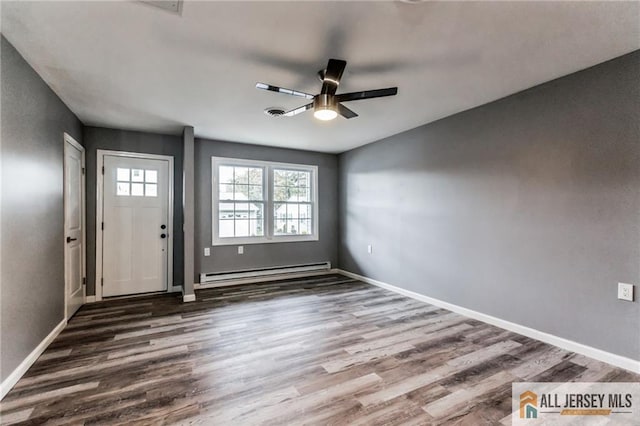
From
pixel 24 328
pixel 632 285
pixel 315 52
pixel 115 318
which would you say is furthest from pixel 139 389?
pixel 632 285

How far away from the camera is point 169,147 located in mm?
4492

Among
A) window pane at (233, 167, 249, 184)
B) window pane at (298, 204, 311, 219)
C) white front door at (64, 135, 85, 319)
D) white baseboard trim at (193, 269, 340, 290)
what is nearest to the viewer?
white front door at (64, 135, 85, 319)

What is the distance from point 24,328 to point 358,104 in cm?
350

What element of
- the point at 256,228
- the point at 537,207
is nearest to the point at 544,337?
the point at 537,207

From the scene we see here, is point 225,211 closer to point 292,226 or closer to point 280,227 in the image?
point 280,227

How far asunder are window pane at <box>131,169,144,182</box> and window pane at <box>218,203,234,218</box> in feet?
3.89

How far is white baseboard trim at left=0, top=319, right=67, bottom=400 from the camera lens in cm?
192

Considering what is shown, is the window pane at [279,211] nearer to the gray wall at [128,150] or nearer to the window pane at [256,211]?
the window pane at [256,211]

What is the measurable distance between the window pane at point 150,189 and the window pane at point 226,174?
3.19 ft

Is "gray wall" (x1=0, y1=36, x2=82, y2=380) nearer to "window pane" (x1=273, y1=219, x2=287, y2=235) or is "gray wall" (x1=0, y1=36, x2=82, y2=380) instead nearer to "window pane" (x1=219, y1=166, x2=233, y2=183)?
"window pane" (x1=219, y1=166, x2=233, y2=183)

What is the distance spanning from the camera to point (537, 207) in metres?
2.77

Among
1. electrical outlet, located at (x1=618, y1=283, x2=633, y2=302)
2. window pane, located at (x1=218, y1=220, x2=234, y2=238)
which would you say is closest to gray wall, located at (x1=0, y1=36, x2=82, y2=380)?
window pane, located at (x1=218, y1=220, x2=234, y2=238)

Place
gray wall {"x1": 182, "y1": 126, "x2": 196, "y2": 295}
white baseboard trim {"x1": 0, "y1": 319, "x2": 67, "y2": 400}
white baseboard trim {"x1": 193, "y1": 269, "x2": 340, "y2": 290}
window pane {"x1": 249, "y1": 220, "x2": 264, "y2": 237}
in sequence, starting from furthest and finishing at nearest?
window pane {"x1": 249, "y1": 220, "x2": 264, "y2": 237} → white baseboard trim {"x1": 193, "y1": 269, "x2": 340, "y2": 290} → gray wall {"x1": 182, "y1": 126, "x2": 196, "y2": 295} → white baseboard trim {"x1": 0, "y1": 319, "x2": 67, "y2": 400}

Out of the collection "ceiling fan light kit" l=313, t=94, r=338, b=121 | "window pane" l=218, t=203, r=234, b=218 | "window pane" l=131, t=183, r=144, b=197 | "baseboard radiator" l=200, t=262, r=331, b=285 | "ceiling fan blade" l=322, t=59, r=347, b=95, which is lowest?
"baseboard radiator" l=200, t=262, r=331, b=285
